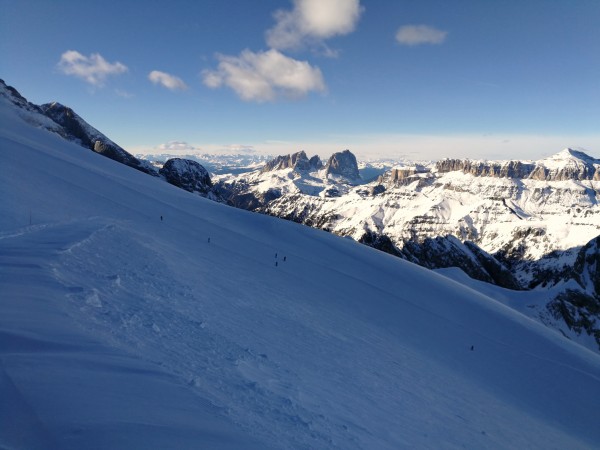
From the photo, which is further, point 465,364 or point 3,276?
point 465,364

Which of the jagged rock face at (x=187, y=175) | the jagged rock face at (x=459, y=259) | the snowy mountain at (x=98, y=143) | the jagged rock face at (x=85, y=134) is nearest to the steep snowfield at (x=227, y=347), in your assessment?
the jagged rock face at (x=459, y=259)

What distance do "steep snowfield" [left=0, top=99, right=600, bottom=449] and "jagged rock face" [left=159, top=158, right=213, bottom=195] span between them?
344 ft

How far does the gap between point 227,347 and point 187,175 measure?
129 meters

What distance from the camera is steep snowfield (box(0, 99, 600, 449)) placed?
490 cm

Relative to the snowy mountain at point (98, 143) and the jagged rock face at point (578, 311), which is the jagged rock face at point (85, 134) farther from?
the jagged rock face at point (578, 311)

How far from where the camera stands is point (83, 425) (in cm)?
415

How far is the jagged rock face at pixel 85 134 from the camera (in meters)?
107

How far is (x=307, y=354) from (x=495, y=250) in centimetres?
18239

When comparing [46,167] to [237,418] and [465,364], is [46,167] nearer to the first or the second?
[237,418]

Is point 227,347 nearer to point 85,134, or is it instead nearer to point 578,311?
point 578,311

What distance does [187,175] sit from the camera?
421 ft

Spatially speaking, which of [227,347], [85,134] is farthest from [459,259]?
[85,134]

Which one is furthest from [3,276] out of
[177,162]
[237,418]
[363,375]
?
[177,162]

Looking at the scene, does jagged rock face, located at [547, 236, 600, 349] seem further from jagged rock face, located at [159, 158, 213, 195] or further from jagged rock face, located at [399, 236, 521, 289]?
jagged rock face, located at [159, 158, 213, 195]
